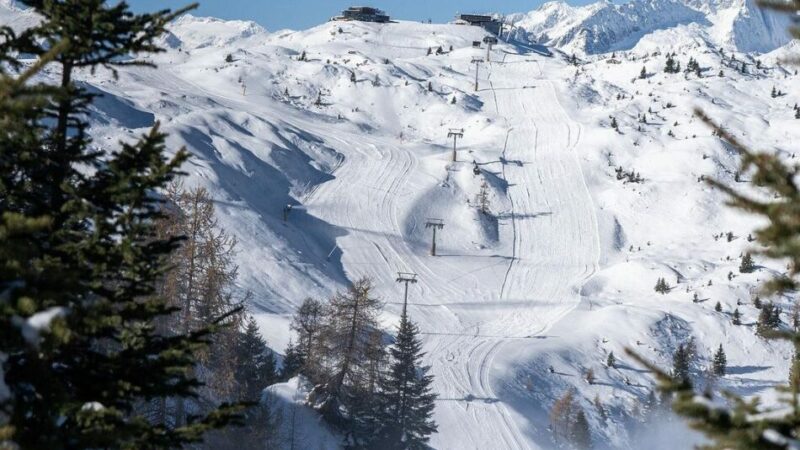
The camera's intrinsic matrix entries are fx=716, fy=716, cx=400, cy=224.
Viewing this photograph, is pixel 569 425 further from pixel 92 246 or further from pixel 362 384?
pixel 92 246

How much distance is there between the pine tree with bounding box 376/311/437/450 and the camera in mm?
29641

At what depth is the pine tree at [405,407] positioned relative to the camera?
2964cm

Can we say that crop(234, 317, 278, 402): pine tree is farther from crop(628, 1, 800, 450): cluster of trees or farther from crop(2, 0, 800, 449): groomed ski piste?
crop(628, 1, 800, 450): cluster of trees

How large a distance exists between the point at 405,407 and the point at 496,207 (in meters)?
38.4

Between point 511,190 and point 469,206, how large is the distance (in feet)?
22.6

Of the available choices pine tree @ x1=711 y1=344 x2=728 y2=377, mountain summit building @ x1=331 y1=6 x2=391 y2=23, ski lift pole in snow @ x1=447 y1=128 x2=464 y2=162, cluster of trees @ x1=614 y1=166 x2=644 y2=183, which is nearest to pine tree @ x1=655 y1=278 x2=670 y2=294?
pine tree @ x1=711 y1=344 x2=728 y2=377

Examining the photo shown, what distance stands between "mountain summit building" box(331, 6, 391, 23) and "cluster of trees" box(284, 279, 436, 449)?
385 ft

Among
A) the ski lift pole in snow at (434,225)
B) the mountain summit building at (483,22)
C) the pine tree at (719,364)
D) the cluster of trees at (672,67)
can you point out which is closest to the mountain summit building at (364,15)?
the mountain summit building at (483,22)

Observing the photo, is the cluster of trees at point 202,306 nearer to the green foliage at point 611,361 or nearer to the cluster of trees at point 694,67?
the green foliage at point 611,361

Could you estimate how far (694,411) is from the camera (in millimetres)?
3822

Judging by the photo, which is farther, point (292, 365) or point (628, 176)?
point (628, 176)

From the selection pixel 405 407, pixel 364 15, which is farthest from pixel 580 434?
pixel 364 15

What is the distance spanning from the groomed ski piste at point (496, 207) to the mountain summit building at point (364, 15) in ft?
117

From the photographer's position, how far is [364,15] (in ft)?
461
